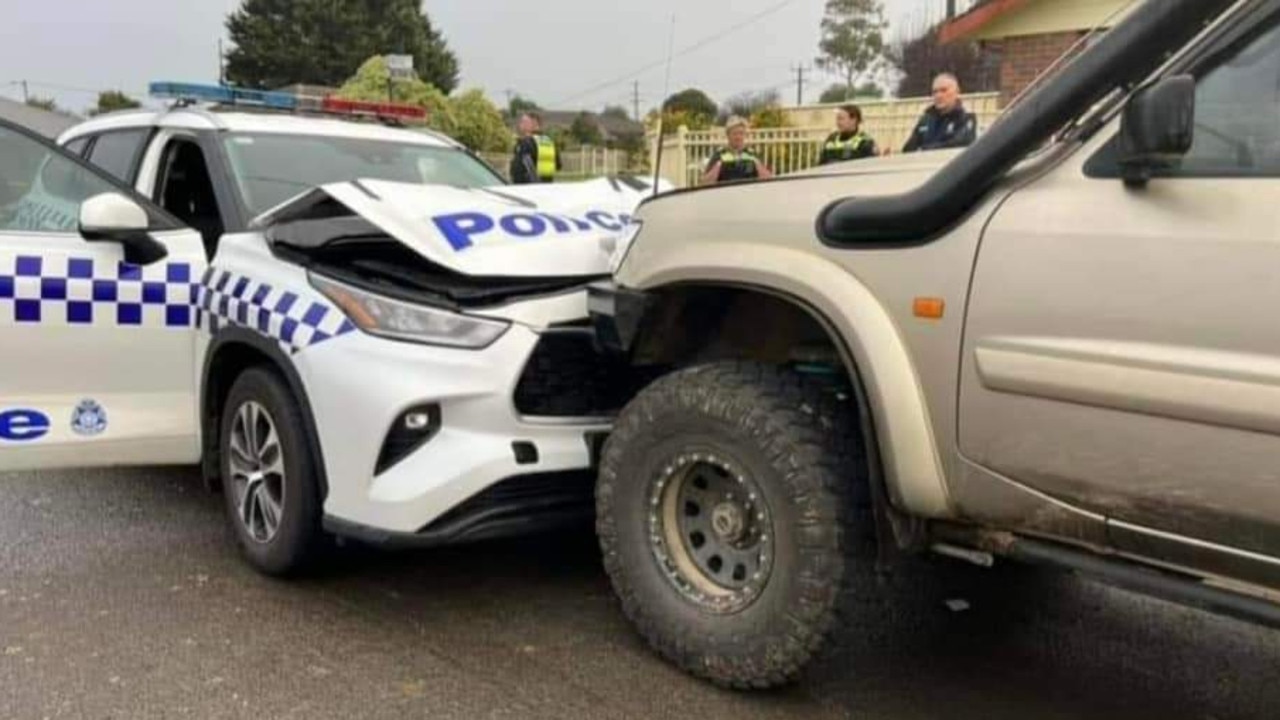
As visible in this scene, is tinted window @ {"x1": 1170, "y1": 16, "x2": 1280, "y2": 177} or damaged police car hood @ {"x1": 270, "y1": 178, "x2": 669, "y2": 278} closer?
tinted window @ {"x1": 1170, "y1": 16, "x2": 1280, "y2": 177}

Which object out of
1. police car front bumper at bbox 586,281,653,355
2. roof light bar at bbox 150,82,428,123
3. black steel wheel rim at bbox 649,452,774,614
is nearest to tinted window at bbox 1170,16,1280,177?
black steel wheel rim at bbox 649,452,774,614

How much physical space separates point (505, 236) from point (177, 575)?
1.72 metres

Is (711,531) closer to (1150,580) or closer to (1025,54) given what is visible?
(1150,580)

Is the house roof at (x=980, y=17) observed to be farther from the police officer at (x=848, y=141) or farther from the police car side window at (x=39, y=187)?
the police car side window at (x=39, y=187)

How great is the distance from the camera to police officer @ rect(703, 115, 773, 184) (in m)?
10.3

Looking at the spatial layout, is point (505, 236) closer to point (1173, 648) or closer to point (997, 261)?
point (997, 261)

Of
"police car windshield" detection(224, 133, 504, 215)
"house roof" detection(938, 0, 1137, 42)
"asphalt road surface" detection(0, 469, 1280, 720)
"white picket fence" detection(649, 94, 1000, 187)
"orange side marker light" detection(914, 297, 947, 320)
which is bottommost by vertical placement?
"asphalt road surface" detection(0, 469, 1280, 720)

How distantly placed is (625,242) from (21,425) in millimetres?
2337

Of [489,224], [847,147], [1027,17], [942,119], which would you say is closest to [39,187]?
[489,224]

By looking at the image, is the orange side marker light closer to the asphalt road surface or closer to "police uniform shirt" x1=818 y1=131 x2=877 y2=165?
Answer: the asphalt road surface

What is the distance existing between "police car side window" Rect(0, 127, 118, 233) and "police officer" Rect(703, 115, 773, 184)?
5872 mm

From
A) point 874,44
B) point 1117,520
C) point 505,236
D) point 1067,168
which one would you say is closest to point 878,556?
point 1117,520

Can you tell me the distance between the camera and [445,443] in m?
3.63

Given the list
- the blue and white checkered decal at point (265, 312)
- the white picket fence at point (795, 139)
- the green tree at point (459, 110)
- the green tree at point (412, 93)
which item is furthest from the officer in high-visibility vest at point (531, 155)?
the green tree at point (459, 110)
